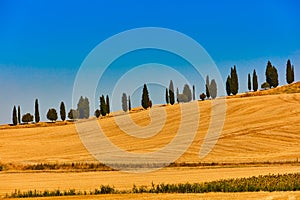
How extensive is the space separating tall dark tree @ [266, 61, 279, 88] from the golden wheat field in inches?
1055

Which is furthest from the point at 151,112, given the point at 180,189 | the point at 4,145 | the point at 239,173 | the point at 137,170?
the point at 180,189

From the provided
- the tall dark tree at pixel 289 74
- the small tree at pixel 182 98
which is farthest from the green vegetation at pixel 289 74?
the small tree at pixel 182 98

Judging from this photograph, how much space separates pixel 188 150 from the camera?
5097 centimetres

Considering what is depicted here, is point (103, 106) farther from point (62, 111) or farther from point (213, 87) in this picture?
point (213, 87)

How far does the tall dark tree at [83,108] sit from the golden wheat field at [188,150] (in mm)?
25670

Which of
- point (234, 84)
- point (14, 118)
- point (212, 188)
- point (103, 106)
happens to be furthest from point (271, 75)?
point (212, 188)

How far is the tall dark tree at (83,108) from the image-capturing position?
106 m

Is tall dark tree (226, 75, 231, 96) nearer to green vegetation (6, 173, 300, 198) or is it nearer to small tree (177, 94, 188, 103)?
small tree (177, 94, 188, 103)

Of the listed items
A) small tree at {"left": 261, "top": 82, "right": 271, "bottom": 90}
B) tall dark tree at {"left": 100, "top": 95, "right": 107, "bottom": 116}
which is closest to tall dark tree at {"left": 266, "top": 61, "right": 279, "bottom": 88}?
small tree at {"left": 261, "top": 82, "right": 271, "bottom": 90}

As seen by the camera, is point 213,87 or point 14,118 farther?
point 213,87

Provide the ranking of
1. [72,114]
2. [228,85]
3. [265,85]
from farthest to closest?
[72,114] < [265,85] < [228,85]

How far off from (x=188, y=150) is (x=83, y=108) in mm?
58466

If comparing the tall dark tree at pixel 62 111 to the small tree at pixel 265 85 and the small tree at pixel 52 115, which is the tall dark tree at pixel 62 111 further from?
the small tree at pixel 265 85

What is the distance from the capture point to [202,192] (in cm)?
2650
